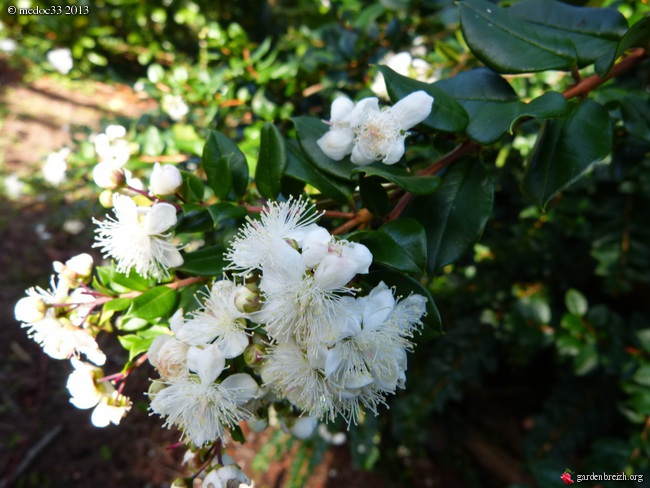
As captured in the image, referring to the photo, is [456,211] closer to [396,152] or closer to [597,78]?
[396,152]

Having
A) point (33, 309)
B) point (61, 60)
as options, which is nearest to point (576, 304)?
point (33, 309)

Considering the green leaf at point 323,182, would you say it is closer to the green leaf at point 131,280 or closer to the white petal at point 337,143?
the white petal at point 337,143

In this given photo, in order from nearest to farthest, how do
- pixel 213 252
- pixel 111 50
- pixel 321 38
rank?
pixel 213 252 → pixel 321 38 → pixel 111 50

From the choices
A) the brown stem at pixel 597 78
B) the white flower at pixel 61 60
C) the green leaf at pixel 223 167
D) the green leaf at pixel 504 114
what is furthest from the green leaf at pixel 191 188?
the white flower at pixel 61 60

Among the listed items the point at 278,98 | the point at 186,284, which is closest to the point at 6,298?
the point at 278,98

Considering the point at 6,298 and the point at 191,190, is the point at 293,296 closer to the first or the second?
the point at 191,190
